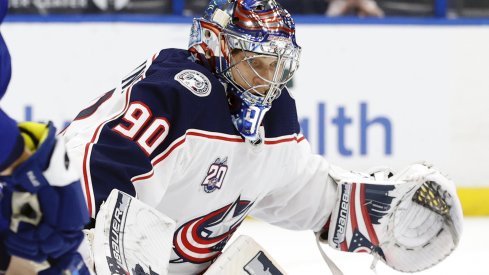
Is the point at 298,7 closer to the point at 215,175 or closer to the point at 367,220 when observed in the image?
the point at 367,220

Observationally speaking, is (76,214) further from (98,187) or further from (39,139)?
(98,187)

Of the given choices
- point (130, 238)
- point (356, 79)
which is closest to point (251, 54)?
point (130, 238)

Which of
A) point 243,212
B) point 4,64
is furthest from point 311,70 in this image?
point 4,64

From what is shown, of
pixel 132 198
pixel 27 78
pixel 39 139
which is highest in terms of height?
pixel 39 139

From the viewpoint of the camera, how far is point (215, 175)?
3.12m

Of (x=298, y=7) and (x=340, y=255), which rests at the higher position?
(x=298, y=7)

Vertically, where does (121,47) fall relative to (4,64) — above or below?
below

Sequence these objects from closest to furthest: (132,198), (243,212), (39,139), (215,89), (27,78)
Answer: (39,139) < (132,198) < (215,89) < (243,212) < (27,78)

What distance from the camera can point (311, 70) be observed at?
5598 mm

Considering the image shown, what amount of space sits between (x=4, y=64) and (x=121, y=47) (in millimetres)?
3149

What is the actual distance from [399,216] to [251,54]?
90cm

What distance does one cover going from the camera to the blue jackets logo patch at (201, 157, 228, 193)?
311cm

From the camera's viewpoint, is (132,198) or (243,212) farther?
(243,212)

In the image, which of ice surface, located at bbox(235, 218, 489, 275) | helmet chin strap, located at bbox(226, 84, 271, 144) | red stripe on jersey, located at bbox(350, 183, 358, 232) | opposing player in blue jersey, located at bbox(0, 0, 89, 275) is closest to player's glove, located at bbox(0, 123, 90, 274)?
opposing player in blue jersey, located at bbox(0, 0, 89, 275)
